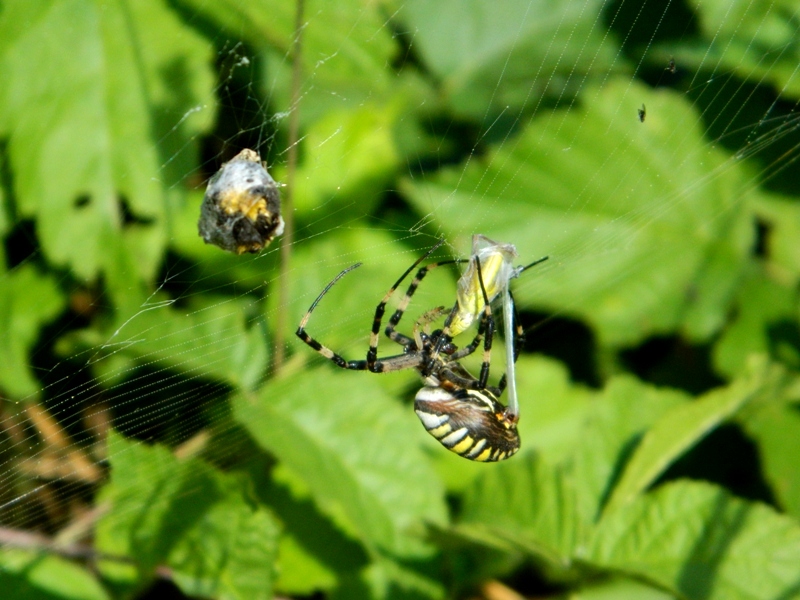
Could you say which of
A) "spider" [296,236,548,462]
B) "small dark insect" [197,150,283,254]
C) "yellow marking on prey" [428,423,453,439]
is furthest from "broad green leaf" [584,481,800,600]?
"small dark insect" [197,150,283,254]

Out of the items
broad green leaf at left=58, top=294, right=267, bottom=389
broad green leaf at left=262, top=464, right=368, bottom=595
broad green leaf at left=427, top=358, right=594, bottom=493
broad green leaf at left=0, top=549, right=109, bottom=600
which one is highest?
broad green leaf at left=58, top=294, right=267, bottom=389

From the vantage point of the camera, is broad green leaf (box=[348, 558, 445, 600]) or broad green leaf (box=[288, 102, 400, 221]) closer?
broad green leaf (box=[348, 558, 445, 600])

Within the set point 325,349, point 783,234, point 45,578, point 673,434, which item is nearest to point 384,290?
point 325,349

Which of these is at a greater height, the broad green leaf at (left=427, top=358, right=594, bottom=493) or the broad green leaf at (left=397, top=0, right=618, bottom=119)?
the broad green leaf at (left=397, top=0, right=618, bottom=119)

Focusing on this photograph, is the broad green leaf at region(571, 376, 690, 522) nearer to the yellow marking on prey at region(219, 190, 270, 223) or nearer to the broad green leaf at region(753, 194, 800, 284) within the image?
the broad green leaf at region(753, 194, 800, 284)

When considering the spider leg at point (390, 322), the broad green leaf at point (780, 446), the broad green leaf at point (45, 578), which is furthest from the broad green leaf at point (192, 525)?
the broad green leaf at point (780, 446)

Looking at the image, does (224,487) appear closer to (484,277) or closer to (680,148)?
(484,277)

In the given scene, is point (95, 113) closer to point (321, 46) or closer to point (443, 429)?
point (321, 46)

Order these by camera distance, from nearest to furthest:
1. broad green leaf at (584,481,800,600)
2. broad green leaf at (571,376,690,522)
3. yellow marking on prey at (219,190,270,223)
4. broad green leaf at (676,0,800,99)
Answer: yellow marking on prey at (219,190,270,223) < broad green leaf at (584,481,800,600) < broad green leaf at (571,376,690,522) < broad green leaf at (676,0,800,99)
